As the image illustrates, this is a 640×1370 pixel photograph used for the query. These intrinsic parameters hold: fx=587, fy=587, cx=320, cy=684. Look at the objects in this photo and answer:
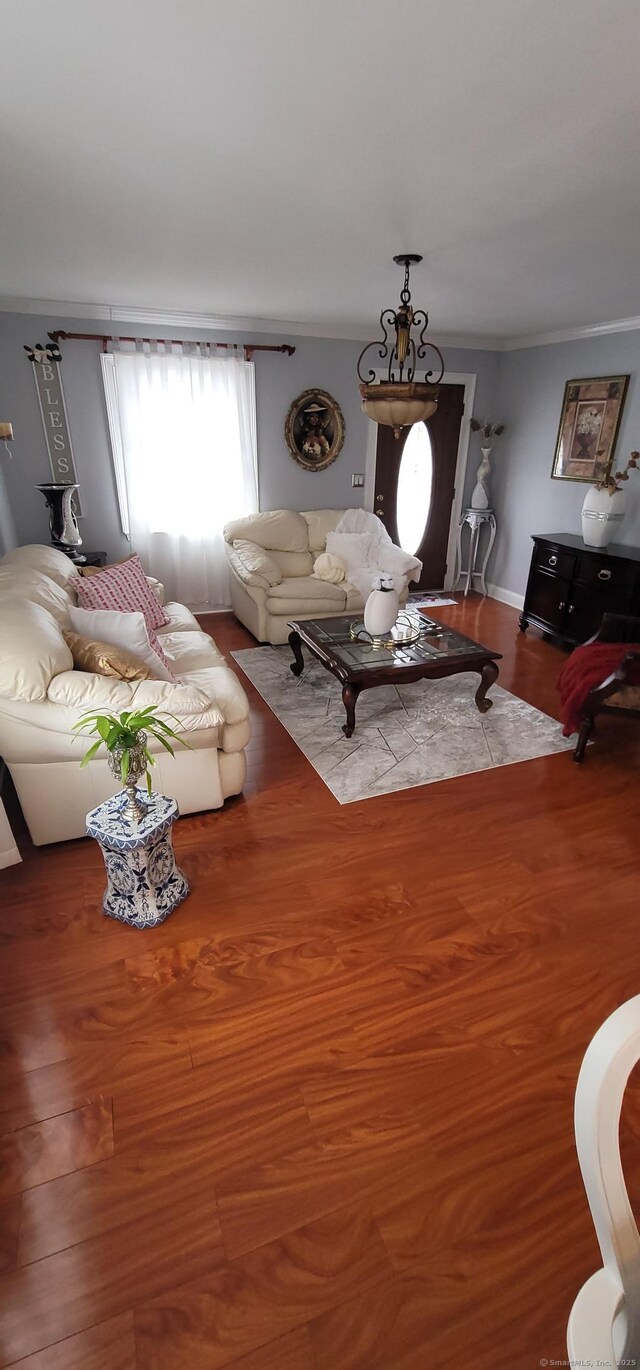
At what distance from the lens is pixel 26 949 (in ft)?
6.52

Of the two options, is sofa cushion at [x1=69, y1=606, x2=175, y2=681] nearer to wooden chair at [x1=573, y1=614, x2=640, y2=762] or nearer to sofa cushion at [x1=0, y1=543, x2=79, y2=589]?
sofa cushion at [x1=0, y1=543, x2=79, y2=589]

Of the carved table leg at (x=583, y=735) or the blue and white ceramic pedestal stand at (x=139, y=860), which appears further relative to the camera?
the carved table leg at (x=583, y=735)

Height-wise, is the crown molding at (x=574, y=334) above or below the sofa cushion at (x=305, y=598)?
above

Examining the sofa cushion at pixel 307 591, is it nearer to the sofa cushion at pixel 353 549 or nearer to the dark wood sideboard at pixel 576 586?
the sofa cushion at pixel 353 549

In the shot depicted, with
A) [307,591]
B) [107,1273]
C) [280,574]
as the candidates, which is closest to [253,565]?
[280,574]

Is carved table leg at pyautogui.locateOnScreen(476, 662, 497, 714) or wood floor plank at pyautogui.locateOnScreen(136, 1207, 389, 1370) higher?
carved table leg at pyautogui.locateOnScreen(476, 662, 497, 714)

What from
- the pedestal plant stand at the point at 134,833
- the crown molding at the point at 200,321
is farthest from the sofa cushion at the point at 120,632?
the crown molding at the point at 200,321

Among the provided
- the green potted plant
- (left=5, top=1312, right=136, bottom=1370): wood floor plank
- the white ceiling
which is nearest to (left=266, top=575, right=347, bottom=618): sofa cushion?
the white ceiling

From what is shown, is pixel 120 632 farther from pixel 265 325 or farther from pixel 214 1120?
pixel 265 325

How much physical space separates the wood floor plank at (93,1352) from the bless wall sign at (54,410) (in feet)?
14.9

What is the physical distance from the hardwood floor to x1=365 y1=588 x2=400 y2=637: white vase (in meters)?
1.37

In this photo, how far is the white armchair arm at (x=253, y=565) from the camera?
446 centimetres

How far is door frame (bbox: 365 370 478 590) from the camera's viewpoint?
17.9 feet

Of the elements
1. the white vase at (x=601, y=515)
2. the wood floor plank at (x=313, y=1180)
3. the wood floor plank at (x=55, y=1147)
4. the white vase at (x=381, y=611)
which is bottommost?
the wood floor plank at (x=313, y=1180)
